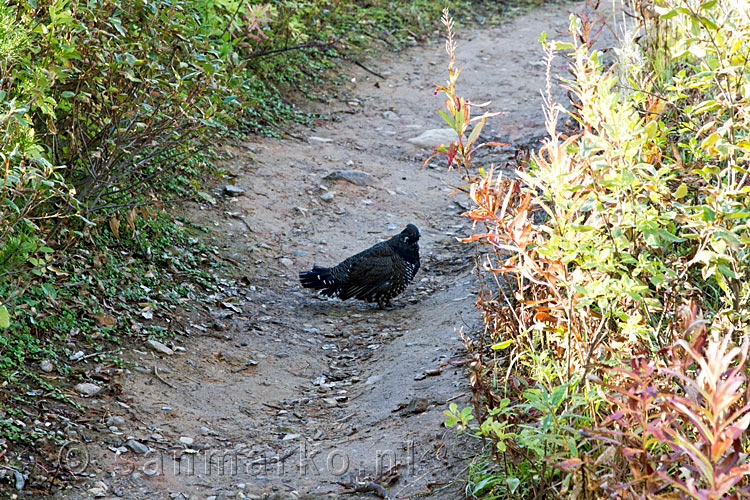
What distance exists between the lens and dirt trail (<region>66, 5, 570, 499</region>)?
133 inches

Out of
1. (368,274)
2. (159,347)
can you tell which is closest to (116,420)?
(159,347)

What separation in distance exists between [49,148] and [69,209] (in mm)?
407

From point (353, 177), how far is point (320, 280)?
2097 mm

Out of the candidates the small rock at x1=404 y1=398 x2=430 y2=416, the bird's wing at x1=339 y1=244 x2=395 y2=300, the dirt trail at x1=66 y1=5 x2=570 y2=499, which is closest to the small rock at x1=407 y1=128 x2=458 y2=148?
the dirt trail at x1=66 y1=5 x2=570 y2=499

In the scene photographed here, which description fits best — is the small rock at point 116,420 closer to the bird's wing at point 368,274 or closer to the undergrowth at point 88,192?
the undergrowth at point 88,192

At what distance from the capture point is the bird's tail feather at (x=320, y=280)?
551cm

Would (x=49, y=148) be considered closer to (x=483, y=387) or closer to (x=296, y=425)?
(x=296, y=425)

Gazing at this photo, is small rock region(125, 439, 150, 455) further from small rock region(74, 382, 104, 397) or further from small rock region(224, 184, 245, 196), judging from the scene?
small rock region(224, 184, 245, 196)

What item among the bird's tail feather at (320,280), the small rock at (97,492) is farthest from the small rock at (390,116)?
the small rock at (97,492)

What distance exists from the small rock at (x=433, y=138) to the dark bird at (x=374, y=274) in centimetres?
292

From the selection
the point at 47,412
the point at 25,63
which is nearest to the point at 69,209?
the point at 25,63

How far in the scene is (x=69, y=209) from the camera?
161 inches

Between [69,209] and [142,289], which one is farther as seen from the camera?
[142,289]

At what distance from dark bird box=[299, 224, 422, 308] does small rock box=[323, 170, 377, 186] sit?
1.85 meters
